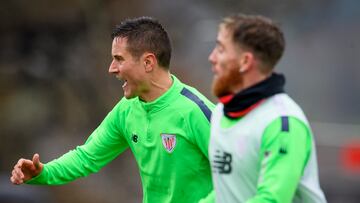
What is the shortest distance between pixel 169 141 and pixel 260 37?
1476mm

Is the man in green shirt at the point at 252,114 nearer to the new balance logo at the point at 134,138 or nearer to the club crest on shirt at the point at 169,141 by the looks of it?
the club crest on shirt at the point at 169,141

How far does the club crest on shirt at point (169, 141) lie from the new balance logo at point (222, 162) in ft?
3.72

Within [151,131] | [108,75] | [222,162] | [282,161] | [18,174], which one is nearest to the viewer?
[282,161]

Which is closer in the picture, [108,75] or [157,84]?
[157,84]

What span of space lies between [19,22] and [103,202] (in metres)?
2.70

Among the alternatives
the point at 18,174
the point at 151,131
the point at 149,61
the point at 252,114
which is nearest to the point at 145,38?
the point at 149,61

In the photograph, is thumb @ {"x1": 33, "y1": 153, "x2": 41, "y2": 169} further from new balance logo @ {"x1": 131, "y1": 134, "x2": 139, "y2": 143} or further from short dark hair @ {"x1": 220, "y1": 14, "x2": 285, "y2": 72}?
short dark hair @ {"x1": 220, "y1": 14, "x2": 285, "y2": 72}

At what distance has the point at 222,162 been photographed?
519 cm

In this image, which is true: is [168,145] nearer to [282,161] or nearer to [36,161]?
[36,161]

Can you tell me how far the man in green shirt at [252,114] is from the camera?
497 cm

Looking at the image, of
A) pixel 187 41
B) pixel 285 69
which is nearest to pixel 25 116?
pixel 187 41

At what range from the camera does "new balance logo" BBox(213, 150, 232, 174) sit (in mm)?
5152

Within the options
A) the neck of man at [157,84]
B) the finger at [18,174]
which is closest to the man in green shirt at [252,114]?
the neck of man at [157,84]

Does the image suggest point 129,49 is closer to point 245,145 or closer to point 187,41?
point 245,145
